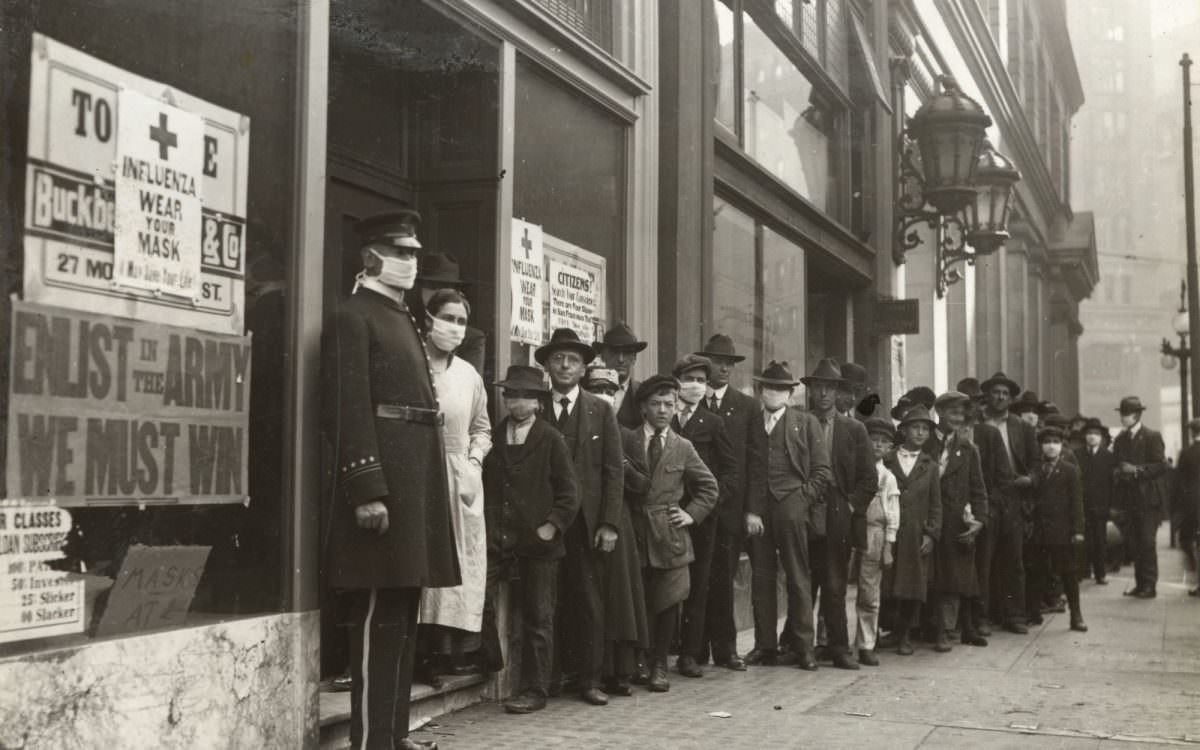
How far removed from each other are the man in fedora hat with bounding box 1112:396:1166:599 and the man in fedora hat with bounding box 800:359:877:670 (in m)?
6.48

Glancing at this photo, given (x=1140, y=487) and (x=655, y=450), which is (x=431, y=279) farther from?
(x=1140, y=487)

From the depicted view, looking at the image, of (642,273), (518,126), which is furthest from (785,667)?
(518,126)

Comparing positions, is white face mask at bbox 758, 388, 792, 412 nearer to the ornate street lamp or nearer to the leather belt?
the leather belt

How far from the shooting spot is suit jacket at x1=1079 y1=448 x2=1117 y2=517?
1655cm

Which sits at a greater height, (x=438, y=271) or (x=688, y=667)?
(x=438, y=271)

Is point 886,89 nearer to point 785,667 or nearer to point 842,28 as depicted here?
point 842,28

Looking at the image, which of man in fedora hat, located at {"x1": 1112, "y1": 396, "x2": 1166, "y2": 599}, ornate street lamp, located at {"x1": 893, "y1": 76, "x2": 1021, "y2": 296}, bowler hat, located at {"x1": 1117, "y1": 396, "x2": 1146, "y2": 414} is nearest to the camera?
man in fedora hat, located at {"x1": 1112, "y1": 396, "x2": 1166, "y2": 599}

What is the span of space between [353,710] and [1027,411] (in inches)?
379

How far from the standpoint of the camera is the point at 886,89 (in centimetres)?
1728

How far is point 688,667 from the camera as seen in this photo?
9.00 m

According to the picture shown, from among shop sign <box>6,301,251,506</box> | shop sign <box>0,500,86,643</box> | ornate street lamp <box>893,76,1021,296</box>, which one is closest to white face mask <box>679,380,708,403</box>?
shop sign <box>6,301,251,506</box>

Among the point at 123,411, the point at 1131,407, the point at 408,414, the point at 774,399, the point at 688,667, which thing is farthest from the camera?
the point at 1131,407

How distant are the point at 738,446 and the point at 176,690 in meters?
4.86

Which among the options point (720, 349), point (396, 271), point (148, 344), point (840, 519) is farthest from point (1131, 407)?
point (148, 344)
